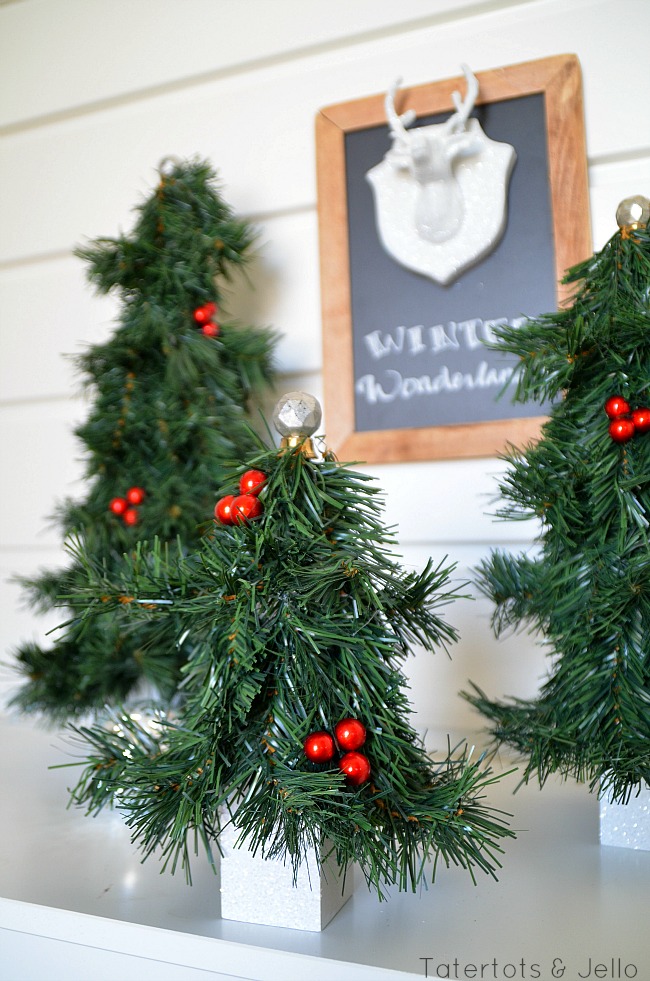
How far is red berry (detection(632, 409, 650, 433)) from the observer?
0.50 m

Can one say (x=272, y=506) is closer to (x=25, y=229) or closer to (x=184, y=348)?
(x=184, y=348)

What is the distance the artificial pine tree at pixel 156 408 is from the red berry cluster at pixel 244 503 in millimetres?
333

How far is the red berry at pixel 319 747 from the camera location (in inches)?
15.6

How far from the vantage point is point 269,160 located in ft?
3.10

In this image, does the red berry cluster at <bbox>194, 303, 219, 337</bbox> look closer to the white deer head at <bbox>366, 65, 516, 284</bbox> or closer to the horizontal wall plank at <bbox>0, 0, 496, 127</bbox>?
the white deer head at <bbox>366, 65, 516, 284</bbox>

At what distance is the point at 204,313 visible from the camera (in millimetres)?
815

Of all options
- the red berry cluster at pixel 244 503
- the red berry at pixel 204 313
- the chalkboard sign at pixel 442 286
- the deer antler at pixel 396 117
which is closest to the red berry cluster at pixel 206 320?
the red berry at pixel 204 313

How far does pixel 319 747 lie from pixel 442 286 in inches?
22.3

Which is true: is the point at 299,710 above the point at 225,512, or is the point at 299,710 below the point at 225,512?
below

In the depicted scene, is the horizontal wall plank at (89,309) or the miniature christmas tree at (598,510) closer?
the miniature christmas tree at (598,510)

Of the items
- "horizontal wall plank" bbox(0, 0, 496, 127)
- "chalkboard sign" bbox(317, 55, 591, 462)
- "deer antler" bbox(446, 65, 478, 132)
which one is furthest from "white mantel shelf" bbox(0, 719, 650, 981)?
"horizontal wall plank" bbox(0, 0, 496, 127)

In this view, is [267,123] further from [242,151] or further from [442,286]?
[442,286]

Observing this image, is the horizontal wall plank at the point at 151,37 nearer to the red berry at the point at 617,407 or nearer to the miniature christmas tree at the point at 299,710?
the red berry at the point at 617,407

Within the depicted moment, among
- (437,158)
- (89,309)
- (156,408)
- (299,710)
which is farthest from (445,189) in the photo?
(299,710)
